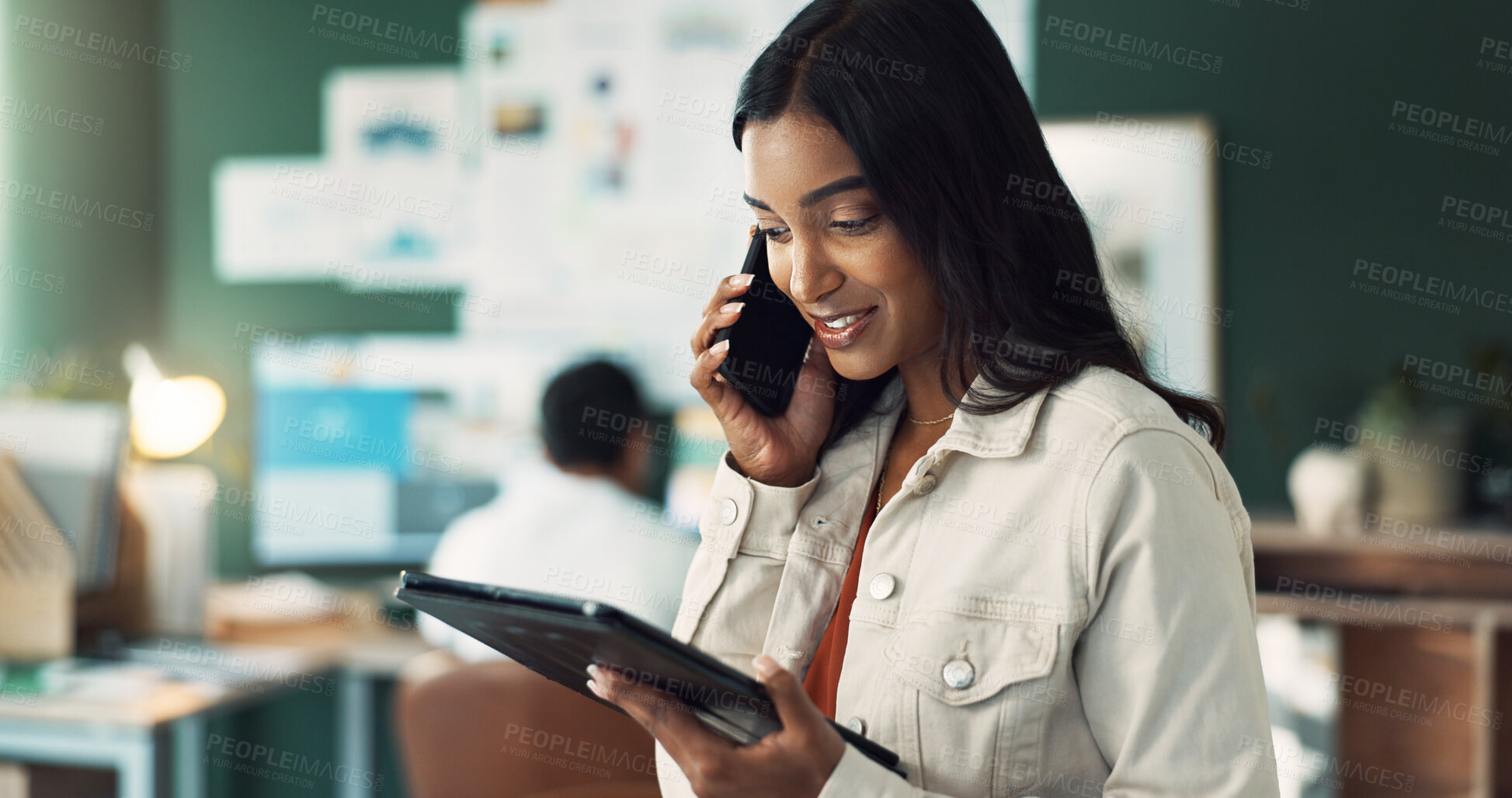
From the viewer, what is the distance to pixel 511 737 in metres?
1.86

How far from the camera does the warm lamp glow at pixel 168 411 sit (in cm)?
313

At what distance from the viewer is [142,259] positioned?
352cm

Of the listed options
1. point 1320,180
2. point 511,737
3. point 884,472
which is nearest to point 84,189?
point 511,737

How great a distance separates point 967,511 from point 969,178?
11.2 inches

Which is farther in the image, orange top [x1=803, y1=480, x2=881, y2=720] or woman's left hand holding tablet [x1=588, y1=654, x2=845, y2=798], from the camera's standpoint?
orange top [x1=803, y1=480, x2=881, y2=720]

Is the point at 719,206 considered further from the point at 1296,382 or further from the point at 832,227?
the point at 832,227

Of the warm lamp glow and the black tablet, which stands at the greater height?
Result: the black tablet

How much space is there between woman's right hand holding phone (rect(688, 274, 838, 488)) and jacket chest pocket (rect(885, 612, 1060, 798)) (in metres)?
0.27

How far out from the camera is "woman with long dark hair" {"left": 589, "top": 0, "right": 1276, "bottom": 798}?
2.81 ft

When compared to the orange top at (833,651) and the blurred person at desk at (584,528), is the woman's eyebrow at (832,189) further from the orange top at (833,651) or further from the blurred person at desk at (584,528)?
the blurred person at desk at (584,528)

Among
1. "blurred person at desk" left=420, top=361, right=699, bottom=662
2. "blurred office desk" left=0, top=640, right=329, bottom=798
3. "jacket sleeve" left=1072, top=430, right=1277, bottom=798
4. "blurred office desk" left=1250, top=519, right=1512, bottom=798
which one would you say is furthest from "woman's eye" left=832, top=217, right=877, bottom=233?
"blurred office desk" left=1250, top=519, right=1512, bottom=798

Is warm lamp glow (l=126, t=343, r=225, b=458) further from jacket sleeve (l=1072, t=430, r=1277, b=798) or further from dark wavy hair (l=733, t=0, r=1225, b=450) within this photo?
jacket sleeve (l=1072, t=430, r=1277, b=798)

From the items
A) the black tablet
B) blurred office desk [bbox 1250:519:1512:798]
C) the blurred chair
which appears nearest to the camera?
the black tablet

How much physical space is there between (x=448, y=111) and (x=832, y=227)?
105 inches
